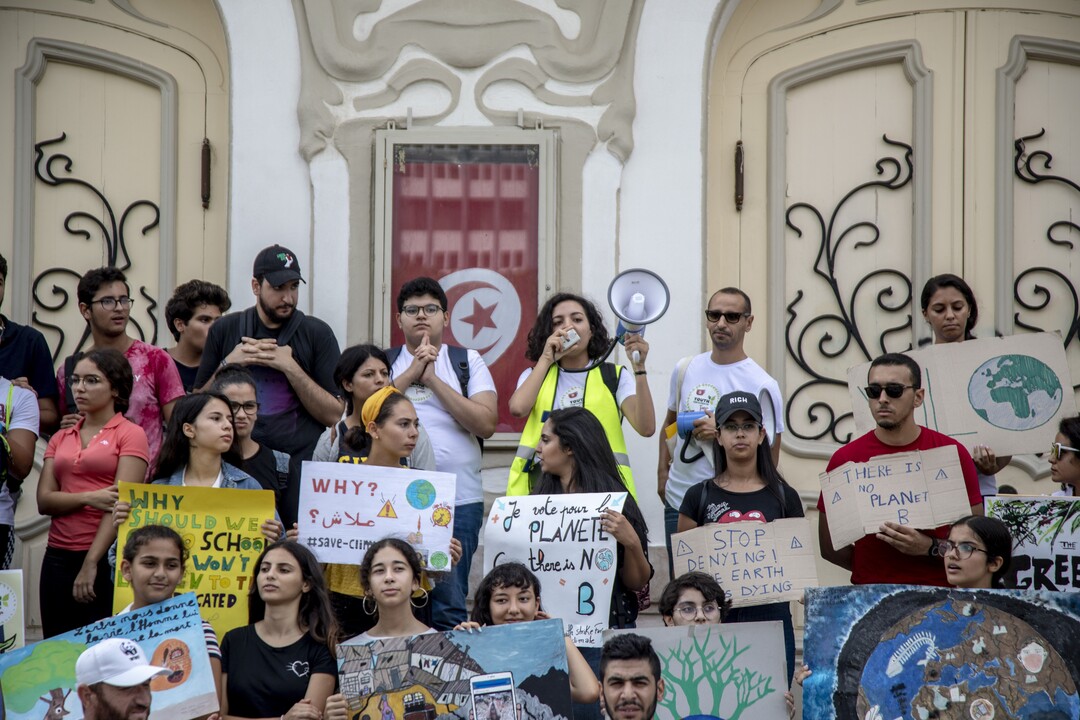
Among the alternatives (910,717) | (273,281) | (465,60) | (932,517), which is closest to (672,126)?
(465,60)

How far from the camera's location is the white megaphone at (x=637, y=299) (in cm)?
738

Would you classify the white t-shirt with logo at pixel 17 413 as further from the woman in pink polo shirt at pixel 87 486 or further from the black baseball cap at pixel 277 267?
the black baseball cap at pixel 277 267

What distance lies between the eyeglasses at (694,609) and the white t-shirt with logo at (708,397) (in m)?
0.88

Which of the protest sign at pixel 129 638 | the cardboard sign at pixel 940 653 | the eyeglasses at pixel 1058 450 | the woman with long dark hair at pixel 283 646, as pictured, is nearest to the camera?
the cardboard sign at pixel 940 653

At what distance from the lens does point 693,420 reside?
7047mm

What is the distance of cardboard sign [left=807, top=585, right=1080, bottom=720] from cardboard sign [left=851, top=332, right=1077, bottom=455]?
131 centimetres

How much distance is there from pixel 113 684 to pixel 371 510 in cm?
170

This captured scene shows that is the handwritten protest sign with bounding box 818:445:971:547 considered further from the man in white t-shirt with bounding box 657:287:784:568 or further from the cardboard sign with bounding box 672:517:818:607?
the man in white t-shirt with bounding box 657:287:784:568

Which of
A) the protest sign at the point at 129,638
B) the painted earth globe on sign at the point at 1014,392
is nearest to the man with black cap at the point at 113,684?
the protest sign at the point at 129,638

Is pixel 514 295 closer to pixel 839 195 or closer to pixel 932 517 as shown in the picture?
pixel 839 195

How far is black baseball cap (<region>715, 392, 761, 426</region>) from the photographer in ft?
21.7

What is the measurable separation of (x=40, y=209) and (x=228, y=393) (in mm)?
2970

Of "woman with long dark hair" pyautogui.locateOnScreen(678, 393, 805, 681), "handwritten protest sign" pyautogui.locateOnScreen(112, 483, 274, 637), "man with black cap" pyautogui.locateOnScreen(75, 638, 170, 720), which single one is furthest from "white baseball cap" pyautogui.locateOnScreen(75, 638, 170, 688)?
"woman with long dark hair" pyautogui.locateOnScreen(678, 393, 805, 681)

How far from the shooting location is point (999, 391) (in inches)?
274
